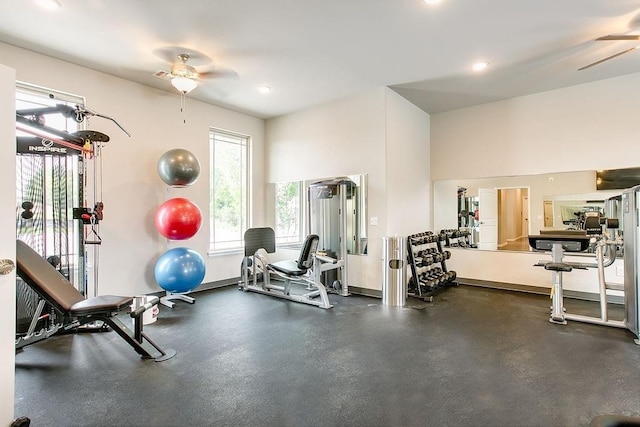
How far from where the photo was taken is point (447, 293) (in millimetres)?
5047

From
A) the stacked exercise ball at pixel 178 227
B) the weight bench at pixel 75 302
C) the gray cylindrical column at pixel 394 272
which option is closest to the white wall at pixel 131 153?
the stacked exercise ball at pixel 178 227

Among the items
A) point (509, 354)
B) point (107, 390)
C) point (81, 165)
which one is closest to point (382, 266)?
point (509, 354)

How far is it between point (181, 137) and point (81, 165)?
1698 millimetres

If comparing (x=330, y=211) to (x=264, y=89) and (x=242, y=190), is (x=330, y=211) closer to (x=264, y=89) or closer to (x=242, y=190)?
(x=242, y=190)

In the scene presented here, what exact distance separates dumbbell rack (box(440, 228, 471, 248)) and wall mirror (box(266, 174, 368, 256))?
1.57 m

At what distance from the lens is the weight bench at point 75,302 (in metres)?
2.49

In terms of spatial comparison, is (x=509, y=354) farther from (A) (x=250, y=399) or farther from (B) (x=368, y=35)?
(B) (x=368, y=35)

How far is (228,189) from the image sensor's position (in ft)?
19.3

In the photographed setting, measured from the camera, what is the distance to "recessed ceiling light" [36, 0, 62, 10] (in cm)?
278

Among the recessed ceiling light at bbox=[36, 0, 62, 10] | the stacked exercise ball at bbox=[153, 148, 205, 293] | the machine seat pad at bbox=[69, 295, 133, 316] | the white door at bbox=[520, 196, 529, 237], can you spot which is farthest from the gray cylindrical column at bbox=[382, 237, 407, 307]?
the recessed ceiling light at bbox=[36, 0, 62, 10]

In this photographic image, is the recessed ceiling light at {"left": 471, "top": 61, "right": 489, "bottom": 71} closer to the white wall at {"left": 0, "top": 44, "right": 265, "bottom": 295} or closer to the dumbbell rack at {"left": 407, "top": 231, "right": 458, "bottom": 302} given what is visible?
the dumbbell rack at {"left": 407, "top": 231, "right": 458, "bottom": 302}

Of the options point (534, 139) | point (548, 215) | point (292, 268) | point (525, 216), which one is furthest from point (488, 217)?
point (292, 268)

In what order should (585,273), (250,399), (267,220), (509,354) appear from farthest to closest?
(267,220) < (585,273) < (509,354) < (250,399)

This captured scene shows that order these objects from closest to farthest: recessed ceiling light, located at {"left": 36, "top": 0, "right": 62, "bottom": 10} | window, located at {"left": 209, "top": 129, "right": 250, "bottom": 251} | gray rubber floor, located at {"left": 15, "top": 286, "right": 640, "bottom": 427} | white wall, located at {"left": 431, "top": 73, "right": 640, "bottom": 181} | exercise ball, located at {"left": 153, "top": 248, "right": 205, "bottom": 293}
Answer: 1. gray rubber floor, located at {"left": 15, "top": 286, "right": 640, "bottom": 427}
2. recessed ceiling light, located at {"left": 36, "top": 0, "right": 62, "bottom": 10}
3. exercise ball, located at {"left": 153, "top": 248, "right": 205, "bottom": 293}
4. white wall, located at {"left": 431, "top": 73, "right": 640, "bottom": 181}
5. window, located at {"left": 209, "top": 129, "right": 250, "bottom": 251}
